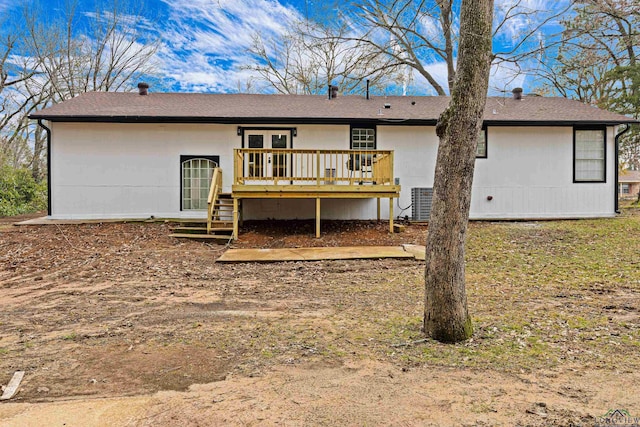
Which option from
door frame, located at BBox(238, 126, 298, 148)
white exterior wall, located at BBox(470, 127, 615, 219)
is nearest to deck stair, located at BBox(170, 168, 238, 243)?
door frame, located at BBox(238, 126, 298, 148)

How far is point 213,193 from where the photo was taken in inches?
415

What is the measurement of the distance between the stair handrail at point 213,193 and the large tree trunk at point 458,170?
7485 millimetres

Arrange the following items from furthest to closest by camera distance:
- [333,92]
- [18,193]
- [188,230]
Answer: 1. [18,193]
2. [333,92]
3. [188,230]

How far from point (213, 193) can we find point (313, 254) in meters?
3.79

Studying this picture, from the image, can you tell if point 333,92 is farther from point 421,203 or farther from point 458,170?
point 458,170

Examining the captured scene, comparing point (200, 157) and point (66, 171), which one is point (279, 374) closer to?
point (200, 157)

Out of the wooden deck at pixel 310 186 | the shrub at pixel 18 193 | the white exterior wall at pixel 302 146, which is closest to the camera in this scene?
the wooden deck at pixel 310 186

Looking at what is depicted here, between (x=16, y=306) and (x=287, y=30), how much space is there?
18517mm

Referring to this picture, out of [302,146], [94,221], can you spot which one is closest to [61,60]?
[94,221]

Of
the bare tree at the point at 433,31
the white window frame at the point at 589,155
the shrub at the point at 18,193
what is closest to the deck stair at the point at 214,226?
the bare tree at the point at 433,31

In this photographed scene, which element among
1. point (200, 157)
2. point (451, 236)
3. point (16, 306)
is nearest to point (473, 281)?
point (451, 236)

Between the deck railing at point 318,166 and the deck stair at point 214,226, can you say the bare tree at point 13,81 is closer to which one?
the deck stair at point 214,226

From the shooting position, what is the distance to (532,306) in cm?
465

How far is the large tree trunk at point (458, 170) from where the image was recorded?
11.6 feet
